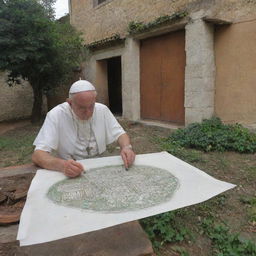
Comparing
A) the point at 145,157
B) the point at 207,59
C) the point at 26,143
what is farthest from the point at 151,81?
the point at 145,157

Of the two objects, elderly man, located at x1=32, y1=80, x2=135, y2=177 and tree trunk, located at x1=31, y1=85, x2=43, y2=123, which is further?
tree trunk, located at x1=31, y1=85, x2=43, y2=123

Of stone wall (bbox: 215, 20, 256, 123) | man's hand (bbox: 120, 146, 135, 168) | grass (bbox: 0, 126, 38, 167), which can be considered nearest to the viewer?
man's hand (bbox: 120, 146, 135, 168)

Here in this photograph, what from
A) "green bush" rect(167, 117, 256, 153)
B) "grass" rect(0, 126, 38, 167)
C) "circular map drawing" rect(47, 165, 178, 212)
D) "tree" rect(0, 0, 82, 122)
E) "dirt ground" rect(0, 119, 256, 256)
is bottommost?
"grass" rect(0, 126, 38, 167)

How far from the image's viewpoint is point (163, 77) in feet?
23.0

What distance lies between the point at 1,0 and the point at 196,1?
211 inches

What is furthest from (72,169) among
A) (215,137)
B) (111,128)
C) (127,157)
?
(215,137)

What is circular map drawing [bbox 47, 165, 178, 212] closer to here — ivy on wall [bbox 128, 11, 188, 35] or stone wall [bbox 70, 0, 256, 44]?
stone wall [bbox 70, 0, 256, 44]

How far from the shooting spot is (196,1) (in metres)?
5.61

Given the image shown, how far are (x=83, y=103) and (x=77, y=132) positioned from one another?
35 centimetres

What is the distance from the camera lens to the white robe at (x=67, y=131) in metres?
2.17

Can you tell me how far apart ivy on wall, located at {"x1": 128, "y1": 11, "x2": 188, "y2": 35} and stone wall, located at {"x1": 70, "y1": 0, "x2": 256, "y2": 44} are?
0.75 feet

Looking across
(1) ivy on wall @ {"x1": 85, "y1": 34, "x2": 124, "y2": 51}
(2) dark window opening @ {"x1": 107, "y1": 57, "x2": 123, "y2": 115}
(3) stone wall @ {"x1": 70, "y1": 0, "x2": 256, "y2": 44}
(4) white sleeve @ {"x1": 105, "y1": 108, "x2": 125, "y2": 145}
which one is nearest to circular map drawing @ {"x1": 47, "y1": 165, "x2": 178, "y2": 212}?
(4) white sleeve @ {"x1": 105, "y1": 108, "x2": 125, "y2": 145}

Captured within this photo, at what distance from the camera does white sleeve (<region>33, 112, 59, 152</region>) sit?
2111mm

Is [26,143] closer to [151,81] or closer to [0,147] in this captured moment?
[0,147]
